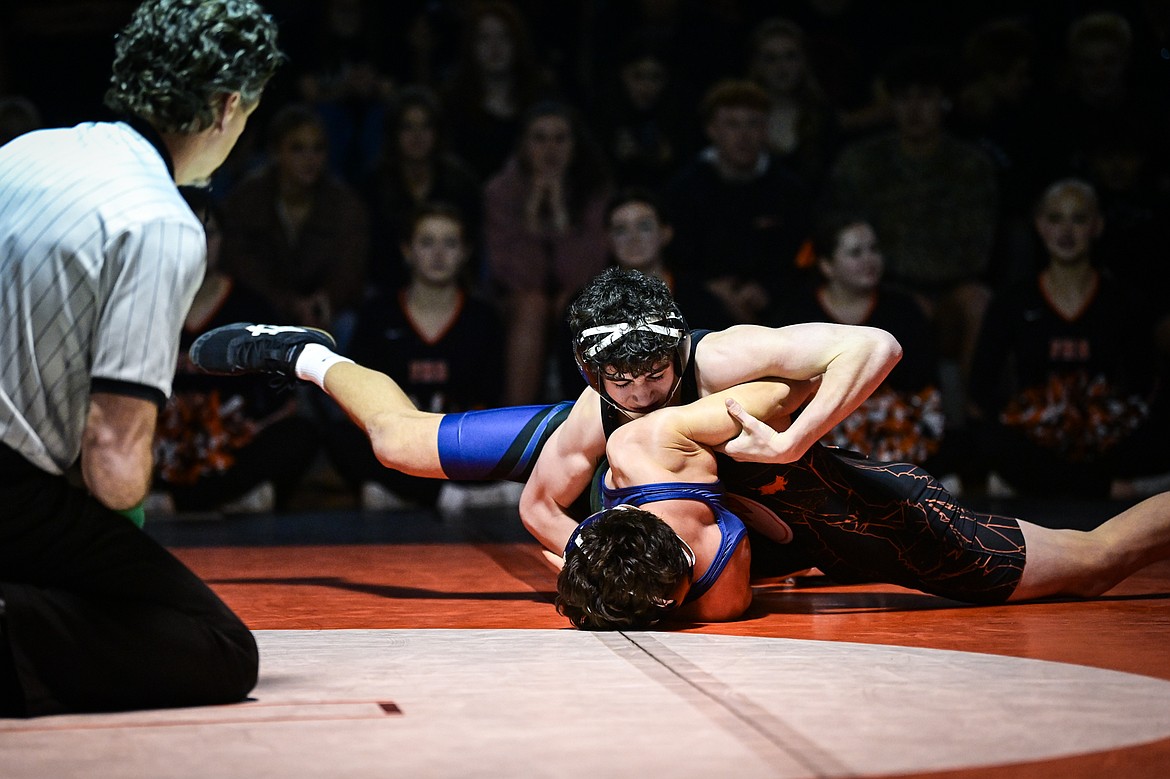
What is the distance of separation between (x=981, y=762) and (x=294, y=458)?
4679 mm

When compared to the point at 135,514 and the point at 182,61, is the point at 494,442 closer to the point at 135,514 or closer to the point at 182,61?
the point at 135,514

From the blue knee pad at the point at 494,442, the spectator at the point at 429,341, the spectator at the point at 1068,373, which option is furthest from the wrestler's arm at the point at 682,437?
the spectator at the point at 1068,373

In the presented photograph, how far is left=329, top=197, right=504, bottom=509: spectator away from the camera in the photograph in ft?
20.9

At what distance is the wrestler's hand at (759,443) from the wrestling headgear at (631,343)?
0.19m

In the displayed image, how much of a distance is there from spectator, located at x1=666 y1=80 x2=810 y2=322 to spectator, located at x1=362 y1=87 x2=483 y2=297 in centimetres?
97

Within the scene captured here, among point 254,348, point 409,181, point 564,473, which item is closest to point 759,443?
point 564,473

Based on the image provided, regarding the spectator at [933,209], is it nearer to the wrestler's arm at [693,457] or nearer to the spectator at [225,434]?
the spectator at [225,434]

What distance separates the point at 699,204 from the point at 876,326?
1005mm

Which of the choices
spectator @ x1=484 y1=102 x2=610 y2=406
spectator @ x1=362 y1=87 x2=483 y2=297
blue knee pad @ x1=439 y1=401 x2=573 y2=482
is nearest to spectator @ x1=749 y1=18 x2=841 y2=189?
spectator @ x1=484 y1=102 x2=610 y2=406

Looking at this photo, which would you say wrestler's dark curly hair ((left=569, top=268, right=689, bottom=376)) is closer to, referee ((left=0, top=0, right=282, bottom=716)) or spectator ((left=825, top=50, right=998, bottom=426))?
referee ((left=0, top=0, right=282, bottom=716))

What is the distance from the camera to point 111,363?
6.52 ft

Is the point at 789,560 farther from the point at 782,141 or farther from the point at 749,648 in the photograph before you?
the point at 782,141

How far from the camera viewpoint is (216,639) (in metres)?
2.25

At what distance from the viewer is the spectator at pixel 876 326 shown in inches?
243
